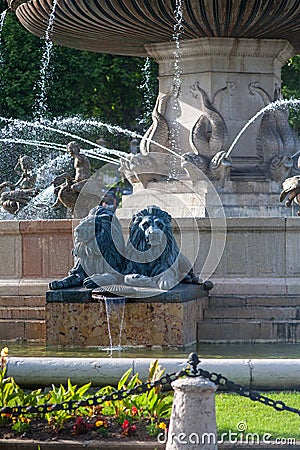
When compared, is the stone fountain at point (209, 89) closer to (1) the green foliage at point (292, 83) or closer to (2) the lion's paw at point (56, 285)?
(2) the lion's paw at point (56, 285)

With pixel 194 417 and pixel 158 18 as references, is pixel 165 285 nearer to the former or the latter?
pixel 158 18

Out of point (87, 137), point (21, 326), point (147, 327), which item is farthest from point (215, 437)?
point (87, 137)

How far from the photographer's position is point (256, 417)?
8352 mm

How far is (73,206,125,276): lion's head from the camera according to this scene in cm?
1286

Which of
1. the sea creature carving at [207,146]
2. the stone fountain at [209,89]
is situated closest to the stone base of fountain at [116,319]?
the stone fountain at [209,89]

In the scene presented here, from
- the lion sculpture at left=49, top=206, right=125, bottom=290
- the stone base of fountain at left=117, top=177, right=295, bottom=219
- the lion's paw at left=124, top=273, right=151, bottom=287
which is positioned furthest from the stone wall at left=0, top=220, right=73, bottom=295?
the stone base of fountain at left=117, top=177, right=295, bottom=219

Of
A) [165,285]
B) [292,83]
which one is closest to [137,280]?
[165,285]

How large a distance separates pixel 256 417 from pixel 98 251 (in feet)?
16.0

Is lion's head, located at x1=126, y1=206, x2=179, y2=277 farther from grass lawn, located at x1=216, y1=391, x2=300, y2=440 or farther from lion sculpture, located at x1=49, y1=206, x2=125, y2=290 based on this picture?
grass lawn, located at x1=216, y1=391, x2=300, y2=440

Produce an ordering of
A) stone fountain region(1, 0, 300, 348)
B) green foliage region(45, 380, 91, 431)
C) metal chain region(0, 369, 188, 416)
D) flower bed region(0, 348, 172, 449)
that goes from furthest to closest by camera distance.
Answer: stone fountain region(1, 0, 300, 348)
green foliage region(45, 380, 91, 431)
flower bed region(0, 348, 172, 449)
metal chain region(0, 369, 188, 416)

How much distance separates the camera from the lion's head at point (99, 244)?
12859mm

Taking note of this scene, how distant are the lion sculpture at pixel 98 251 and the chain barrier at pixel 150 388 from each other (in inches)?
201

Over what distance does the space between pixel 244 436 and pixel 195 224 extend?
6872mm

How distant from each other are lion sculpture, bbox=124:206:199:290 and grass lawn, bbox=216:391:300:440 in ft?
11.7
